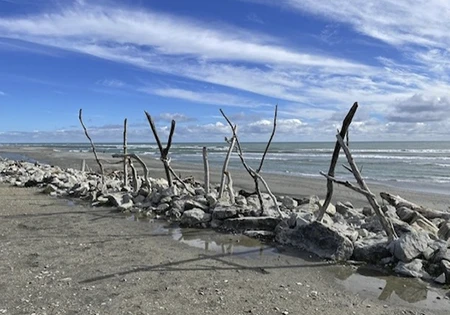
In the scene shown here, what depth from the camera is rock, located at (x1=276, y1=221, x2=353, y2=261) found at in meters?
7.73

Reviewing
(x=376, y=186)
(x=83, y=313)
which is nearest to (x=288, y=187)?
(x=376, y=186)

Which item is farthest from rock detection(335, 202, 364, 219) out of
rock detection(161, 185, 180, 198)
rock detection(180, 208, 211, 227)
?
rock detection(161, 185, 180, 198)

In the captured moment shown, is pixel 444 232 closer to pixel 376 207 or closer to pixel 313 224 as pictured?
pixel 376 207

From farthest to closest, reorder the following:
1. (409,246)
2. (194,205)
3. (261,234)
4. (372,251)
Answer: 1. (194,205)
2. (261,234)
3. (372,251)
4. (409,246)

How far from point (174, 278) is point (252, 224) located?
374 centimetres

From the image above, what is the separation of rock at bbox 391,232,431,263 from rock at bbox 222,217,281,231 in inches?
117

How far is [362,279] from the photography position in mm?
6781

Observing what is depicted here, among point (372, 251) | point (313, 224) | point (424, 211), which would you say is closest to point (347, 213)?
point (424, 211)

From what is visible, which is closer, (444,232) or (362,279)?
(362,279)

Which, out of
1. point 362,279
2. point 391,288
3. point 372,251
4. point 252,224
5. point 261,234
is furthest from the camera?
point 252,224

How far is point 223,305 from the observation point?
18.1ft

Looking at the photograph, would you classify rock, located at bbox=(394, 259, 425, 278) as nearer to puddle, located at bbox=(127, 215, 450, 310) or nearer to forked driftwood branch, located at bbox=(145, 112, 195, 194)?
puddle, located at bbox=(127, 215, 450, 310)

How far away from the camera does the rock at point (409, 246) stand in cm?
712

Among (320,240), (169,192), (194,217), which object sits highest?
(169,192)
